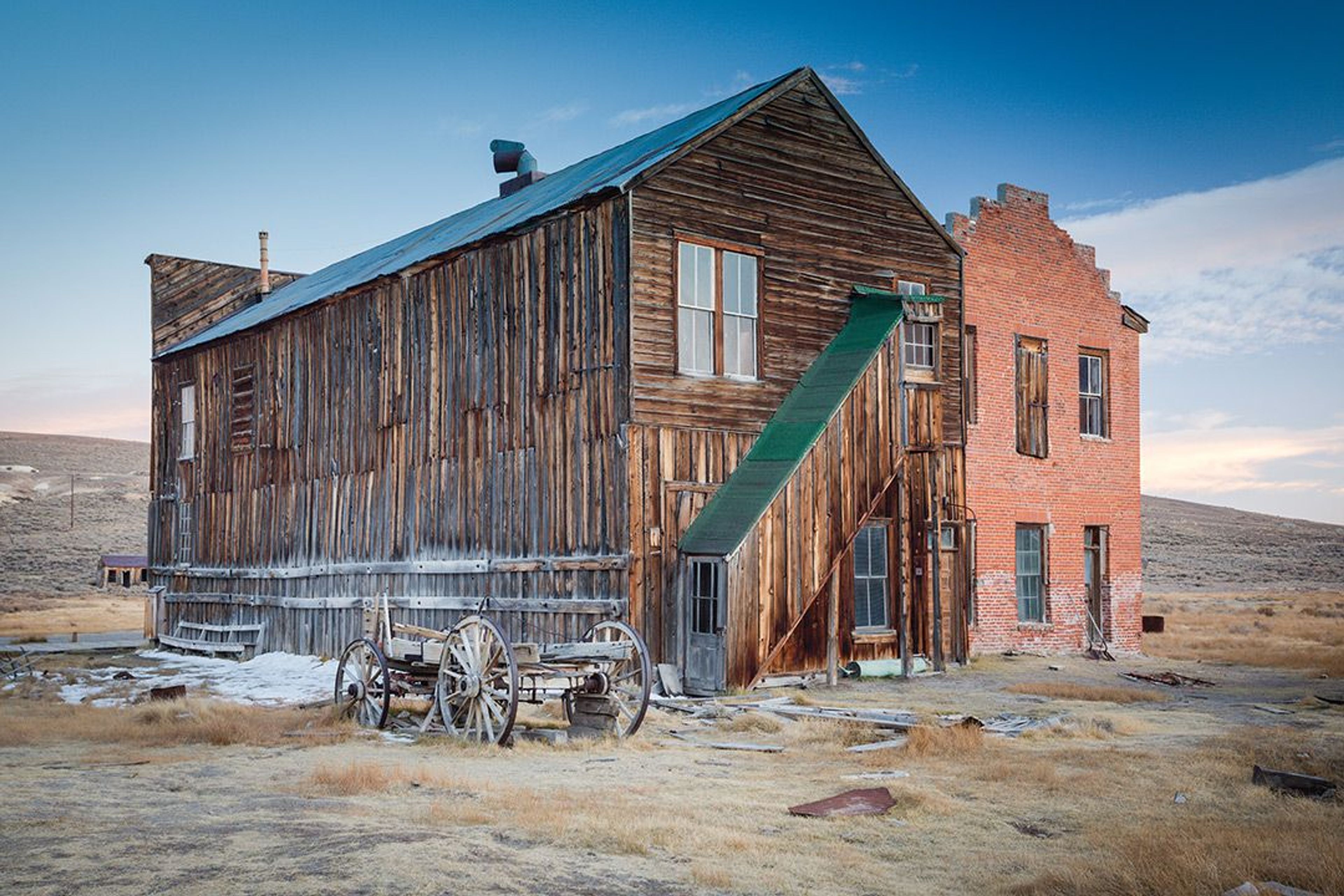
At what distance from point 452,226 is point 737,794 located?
16.6m

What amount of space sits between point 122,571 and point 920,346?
156 feet

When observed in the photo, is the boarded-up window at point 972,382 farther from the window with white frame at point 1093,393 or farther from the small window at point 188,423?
the small window at point 188,423

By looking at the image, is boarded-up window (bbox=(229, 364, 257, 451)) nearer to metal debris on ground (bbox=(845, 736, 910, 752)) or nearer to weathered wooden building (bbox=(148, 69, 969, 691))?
weathered wooden building (bbox=(148, 69, 969, 691))

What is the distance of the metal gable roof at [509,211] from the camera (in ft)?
57.7

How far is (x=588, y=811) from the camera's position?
886cm

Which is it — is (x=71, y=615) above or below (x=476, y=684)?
below

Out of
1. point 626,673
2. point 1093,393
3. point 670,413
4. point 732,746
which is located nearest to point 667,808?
point 732,746

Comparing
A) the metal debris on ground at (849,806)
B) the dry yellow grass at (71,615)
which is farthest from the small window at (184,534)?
the metal debris on ground at (849,806)

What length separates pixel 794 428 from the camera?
1759 cm

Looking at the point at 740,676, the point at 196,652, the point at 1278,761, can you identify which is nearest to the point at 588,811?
the point at 1278,761

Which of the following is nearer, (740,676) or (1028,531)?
(740,676)

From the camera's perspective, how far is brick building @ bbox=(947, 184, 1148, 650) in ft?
79.0

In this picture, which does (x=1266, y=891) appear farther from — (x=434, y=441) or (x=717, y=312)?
(x=434, y=441)

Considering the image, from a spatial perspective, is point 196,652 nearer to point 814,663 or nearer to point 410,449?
point 410,449
